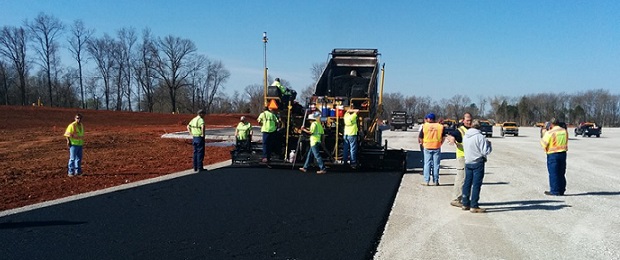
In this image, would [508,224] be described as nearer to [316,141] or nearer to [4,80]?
[316,141]

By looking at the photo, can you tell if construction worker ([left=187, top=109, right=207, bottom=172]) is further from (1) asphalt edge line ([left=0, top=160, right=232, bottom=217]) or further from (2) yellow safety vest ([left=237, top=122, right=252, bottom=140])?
(2) yellow safety vest ([left=237, top=122, right=252, bottom=140])

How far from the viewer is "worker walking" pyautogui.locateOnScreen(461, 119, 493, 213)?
658 centimetres

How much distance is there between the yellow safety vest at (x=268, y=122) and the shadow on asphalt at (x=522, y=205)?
510 centimetres

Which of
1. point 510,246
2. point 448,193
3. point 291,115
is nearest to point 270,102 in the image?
point 291,115

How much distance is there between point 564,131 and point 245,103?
83.9 metres

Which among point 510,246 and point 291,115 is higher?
point 291,115

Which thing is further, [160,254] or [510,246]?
[510,246]

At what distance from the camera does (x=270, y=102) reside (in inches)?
436

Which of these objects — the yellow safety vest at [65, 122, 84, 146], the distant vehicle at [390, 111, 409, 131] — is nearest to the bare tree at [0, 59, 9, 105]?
the distant vehicle at [390, 111, 409, 131]

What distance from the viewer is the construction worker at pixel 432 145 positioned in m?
9.33

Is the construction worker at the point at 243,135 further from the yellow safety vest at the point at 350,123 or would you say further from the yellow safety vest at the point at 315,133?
the yellow safety vest at the point at 350,123

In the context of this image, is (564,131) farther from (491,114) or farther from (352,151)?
(491,114)

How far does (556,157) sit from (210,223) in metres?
6.39

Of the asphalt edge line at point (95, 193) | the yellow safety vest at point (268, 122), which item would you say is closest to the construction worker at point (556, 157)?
the yellow safety vest at point (268, 122)
